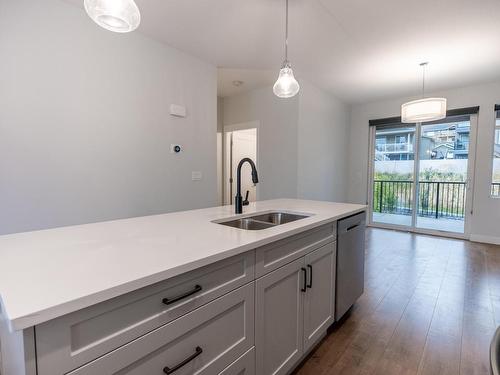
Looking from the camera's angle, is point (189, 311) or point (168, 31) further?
point (168, 31)

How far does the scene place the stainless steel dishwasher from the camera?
1809mm

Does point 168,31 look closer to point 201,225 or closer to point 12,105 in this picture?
point 12,105

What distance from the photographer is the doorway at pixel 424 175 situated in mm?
4336

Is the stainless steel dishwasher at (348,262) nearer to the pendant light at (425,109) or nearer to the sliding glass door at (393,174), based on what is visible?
the pendant light at (425,109)

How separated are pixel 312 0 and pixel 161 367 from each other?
257 cm

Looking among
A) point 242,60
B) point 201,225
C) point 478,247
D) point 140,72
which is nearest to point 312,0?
point 242,60

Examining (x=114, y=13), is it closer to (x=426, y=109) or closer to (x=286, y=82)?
(x=286, y=82)

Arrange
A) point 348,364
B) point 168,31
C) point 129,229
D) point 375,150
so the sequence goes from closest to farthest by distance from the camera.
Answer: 1. point 129,229
2. point 348,364
3. point 168,31
4. point 375,150

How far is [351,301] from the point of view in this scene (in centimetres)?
201

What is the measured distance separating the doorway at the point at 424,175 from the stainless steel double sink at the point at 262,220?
4068 millimetres

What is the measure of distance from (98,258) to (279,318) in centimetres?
89

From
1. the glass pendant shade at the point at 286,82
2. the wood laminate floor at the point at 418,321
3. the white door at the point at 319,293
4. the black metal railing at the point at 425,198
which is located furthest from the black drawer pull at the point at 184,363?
the black metal railing at the point at 425,198

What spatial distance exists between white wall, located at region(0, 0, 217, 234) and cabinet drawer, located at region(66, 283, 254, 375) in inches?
73.8

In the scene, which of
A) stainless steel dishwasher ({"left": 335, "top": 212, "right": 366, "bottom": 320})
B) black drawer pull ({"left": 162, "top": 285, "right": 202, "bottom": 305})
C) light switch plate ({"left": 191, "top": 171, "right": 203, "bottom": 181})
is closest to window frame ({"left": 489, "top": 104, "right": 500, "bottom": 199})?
stainless steel dishwasher ({"left": 335, "top": 212, "right": 366, "bottom": 320})
